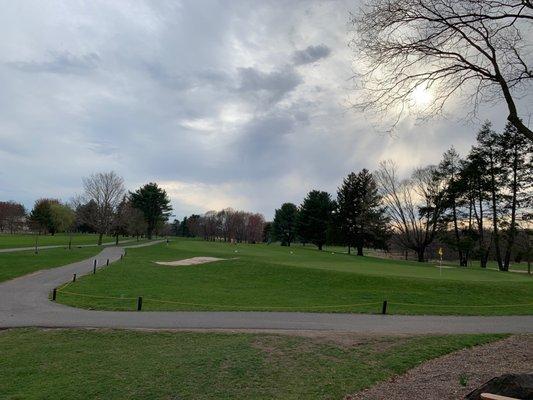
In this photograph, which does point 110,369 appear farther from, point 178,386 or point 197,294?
point 197,294

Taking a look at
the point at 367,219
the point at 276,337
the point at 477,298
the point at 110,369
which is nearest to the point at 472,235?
the point at 367,219

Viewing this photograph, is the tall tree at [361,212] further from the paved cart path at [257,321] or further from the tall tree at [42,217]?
the tall tree at [42,217]

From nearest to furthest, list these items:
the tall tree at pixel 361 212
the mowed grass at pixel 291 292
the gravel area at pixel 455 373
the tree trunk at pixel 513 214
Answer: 1. the gravel area at pixel 455 373
2. the mowed grass at pixel 291 292
3. the tree trunk at pixel 513 214
4. the tall tree at pixel 361 212

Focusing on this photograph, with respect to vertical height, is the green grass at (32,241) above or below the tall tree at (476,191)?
below

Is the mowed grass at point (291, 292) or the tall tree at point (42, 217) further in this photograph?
the tall tree at point (42, 217)

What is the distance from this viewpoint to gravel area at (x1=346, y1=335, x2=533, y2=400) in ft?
21.5

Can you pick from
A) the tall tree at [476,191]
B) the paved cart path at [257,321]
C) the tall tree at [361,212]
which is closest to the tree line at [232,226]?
the tall tree at [361,212]

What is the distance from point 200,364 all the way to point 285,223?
9187 centimetres

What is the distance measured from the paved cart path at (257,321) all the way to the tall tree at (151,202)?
92619 millimetres

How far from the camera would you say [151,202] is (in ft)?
355

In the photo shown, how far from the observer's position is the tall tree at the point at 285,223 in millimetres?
99625

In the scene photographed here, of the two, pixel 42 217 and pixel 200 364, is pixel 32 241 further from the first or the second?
pixel 200 364

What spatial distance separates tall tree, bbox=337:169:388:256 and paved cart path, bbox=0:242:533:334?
1797 inches

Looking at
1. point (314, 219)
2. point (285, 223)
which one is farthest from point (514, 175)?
point (285, 223)
